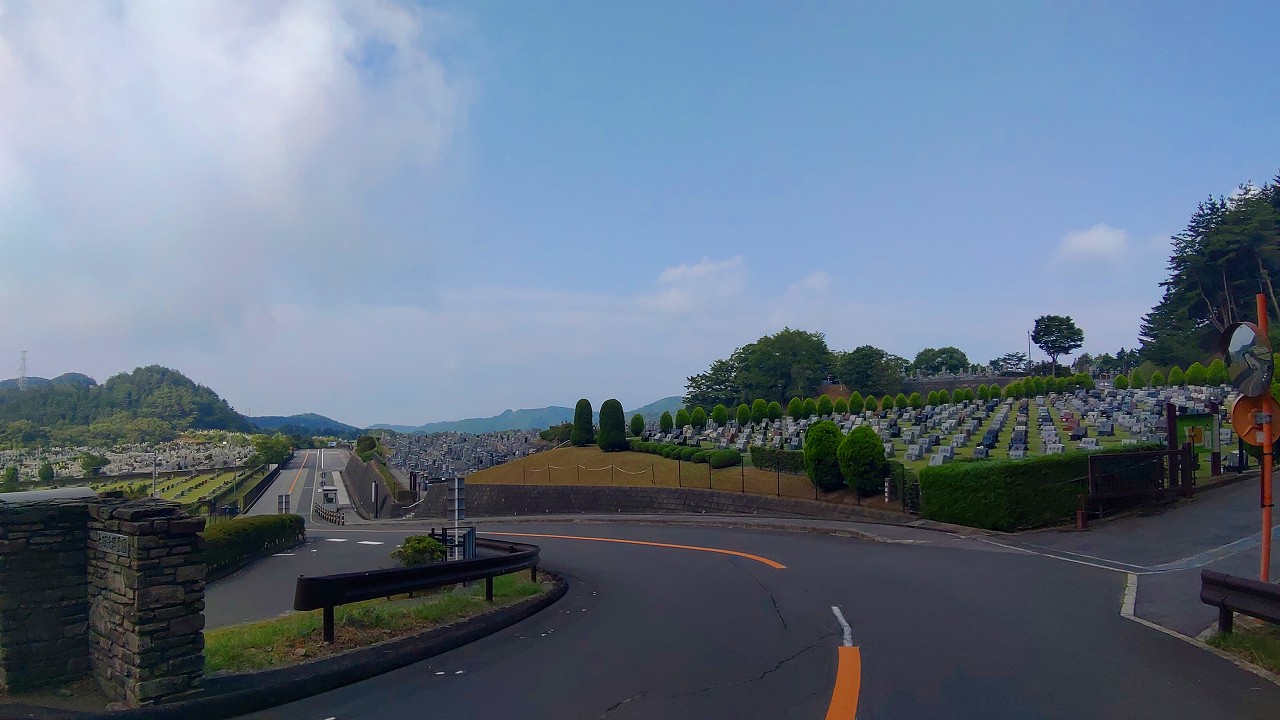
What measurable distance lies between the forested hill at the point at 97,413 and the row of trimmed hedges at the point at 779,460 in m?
25.0

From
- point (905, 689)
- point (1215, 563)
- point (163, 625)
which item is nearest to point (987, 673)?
point (905, 689)

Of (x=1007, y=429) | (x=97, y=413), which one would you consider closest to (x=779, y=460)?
(x=1007, y=429)

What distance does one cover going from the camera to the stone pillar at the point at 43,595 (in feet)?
18.1

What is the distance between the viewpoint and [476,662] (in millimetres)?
7363

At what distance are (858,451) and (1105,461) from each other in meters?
7.63

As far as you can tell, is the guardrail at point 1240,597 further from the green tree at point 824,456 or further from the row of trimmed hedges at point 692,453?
the row of trimmed hedges at point 692,453

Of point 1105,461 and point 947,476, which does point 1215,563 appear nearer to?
point 1105,461

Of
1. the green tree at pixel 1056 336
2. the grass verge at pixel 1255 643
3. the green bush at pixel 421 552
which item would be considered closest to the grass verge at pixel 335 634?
the green bush at pixel 421 552

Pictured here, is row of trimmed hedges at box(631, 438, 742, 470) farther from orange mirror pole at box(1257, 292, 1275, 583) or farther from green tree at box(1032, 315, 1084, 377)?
green tree at box(1032, 315, 1084, 377)

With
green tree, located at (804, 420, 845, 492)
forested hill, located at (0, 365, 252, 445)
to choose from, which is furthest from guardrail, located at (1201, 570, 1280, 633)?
forested hill, located at (0, 365, 252, 445)

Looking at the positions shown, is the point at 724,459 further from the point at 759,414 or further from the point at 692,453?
the point at 759,414

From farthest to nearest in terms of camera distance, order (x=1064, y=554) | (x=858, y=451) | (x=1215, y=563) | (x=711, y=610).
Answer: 1. (x=858, y=451)
2. (x=1064, y=554)
3. (x=1215, y=563)
4. (x=711, y=610)

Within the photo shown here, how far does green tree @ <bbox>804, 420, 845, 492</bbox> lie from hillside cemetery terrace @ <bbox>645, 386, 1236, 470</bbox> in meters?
1.98

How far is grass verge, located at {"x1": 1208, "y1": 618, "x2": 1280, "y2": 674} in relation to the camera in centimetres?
641
